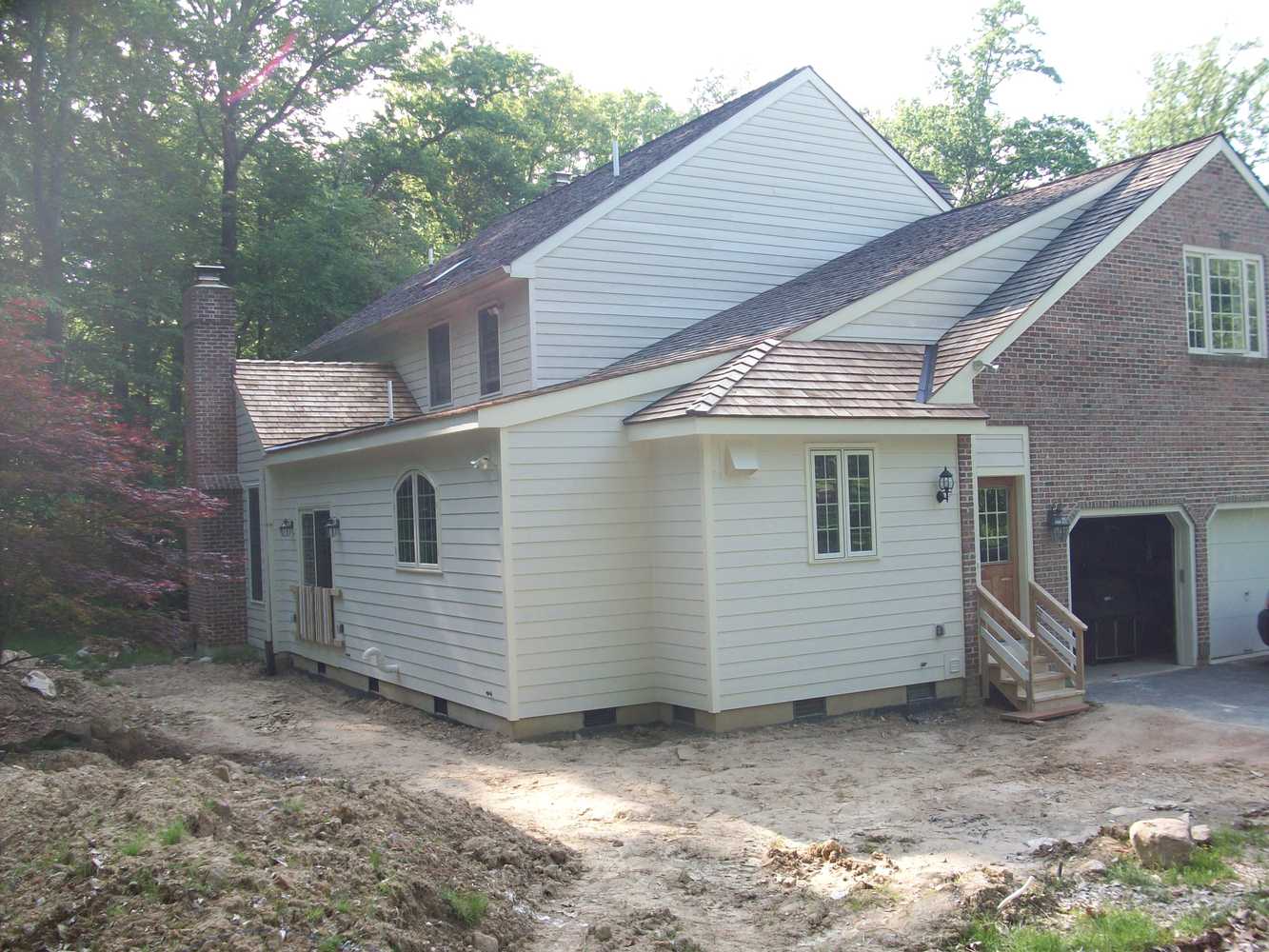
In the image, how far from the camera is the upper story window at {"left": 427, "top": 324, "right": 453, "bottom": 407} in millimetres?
17719

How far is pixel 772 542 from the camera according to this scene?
37.4 feet

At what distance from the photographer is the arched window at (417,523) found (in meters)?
12.8

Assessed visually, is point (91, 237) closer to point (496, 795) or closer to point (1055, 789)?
point (496, 795)

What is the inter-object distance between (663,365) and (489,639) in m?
3.49

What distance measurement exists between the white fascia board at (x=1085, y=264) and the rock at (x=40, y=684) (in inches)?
435

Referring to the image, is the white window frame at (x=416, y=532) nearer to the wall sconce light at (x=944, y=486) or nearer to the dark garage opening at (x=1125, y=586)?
the wall sconce light at (x=944, y=486)

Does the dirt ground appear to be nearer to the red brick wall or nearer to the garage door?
the red brick wall

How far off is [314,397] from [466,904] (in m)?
14.0

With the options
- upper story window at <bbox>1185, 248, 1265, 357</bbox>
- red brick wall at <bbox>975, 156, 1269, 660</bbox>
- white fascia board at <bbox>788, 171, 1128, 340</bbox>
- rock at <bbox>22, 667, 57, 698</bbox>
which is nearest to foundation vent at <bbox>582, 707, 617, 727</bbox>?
white fascia board at <bbox>788, 171, 1128, 340</bbox>

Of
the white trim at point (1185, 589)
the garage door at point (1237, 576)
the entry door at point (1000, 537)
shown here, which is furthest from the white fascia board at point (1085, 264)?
the garage door at point (1237, 576)

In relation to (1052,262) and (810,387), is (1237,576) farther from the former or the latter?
(810,387)

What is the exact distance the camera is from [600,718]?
11594 mm

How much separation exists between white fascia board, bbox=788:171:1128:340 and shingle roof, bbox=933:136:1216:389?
7.2 inches

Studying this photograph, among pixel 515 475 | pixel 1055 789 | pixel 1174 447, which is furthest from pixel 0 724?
pixel 1174 447
